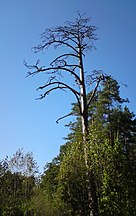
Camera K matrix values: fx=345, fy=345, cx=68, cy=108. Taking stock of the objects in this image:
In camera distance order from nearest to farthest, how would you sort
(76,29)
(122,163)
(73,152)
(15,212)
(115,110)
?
1. (122,163)
2. (73,152)
3. (76,29)
4. (15,212)
5. (115,110)

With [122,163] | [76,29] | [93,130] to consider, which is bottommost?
[122,163]

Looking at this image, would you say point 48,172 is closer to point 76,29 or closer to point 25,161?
point 25,161

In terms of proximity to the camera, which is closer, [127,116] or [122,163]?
[122,163]

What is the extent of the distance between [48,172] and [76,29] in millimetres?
21149

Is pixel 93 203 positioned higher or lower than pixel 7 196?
lower

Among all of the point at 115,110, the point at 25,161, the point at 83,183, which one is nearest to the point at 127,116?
the point at 115,110

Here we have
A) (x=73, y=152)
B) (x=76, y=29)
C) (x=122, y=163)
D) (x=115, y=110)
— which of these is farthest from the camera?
(x=115, y=110)

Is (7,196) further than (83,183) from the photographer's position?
Yes

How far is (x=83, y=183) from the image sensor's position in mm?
11188

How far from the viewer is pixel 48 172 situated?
32.9m

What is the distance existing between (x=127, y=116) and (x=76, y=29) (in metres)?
20.1

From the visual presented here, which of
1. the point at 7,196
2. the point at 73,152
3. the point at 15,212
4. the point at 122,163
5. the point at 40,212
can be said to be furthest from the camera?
the point at 7,196

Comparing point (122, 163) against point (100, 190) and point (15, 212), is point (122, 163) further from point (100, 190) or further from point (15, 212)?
point (15, 212)

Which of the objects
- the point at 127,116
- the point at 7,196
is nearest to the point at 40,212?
the point at 7,196
